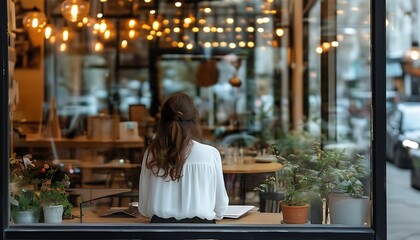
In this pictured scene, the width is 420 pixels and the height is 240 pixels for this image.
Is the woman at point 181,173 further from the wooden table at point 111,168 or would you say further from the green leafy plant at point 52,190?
the wooden table at point 111,168

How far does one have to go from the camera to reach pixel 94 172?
24.8 feet

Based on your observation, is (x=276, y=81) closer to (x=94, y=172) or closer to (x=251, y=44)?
(x=251, y=44)

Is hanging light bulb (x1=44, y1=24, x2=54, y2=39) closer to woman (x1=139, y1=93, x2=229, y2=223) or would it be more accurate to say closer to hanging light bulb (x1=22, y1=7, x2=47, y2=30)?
hanging light bulb (x1=22, y1=7, x2=47, y2=30)

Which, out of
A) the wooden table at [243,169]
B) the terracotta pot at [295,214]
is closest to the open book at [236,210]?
the terracotta pot at [295,214]

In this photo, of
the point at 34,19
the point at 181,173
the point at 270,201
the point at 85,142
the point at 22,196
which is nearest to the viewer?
the point at 181,173

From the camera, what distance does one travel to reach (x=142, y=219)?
159 inches

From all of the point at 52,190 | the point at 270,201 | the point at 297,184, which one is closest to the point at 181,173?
the point at 297,184

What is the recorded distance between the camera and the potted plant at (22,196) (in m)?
3.91

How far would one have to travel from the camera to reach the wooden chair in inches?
173

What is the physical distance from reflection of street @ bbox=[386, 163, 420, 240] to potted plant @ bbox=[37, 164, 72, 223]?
209 centimetres

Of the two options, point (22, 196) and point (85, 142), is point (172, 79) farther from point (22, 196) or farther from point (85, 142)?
point (22, 196)

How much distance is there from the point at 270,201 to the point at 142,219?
1142 mm

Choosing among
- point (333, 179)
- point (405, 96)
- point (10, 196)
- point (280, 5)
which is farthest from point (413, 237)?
point (405, 96)

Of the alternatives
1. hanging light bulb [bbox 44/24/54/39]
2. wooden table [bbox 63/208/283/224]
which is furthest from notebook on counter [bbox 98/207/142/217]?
hanging light bulb [bbox 44/24/54/39]
